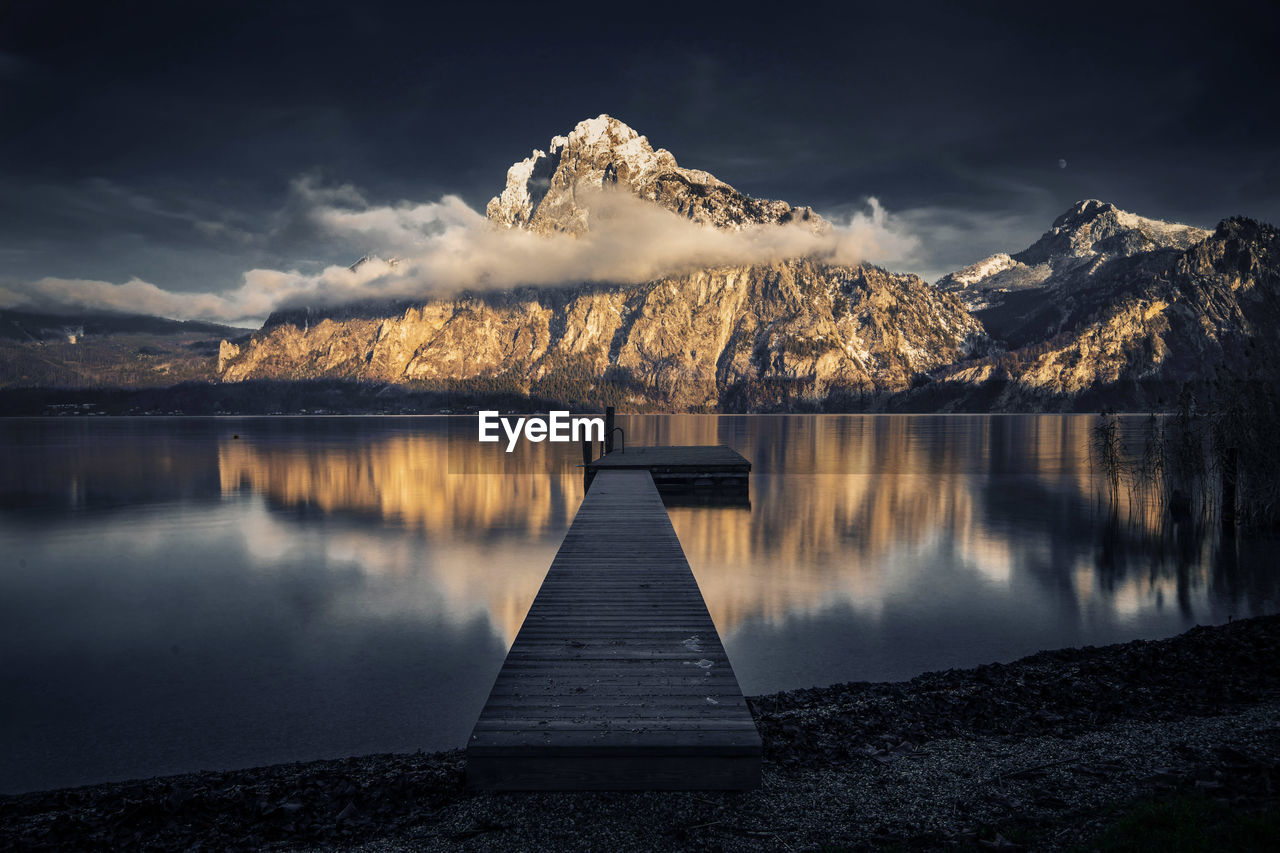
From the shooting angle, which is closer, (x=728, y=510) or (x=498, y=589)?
(x=498, y=589)

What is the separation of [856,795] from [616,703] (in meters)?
2.63

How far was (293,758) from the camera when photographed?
9.73 metres

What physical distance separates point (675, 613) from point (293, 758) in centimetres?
592

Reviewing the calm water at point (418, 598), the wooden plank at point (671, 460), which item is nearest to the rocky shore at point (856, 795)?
the calm water at point (418, 598)

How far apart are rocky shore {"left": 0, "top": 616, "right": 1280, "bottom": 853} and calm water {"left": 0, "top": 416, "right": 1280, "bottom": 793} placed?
6.66ft

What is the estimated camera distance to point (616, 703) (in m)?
7.58

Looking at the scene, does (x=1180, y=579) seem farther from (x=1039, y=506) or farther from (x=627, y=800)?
(x=627, y=800)

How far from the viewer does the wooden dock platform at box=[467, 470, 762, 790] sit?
22.0ft

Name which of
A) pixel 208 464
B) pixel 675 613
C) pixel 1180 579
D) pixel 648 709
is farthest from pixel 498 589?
pixel 208 464
